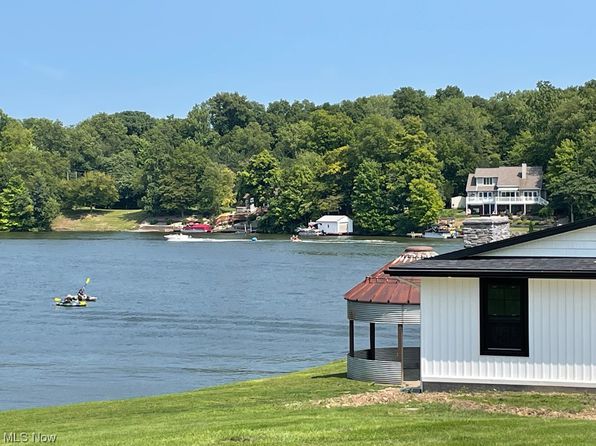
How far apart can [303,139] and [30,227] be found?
162ft

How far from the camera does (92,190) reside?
609ft

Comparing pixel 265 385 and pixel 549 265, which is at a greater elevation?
pixel 549 265

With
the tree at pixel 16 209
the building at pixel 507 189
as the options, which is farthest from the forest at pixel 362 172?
the building at pixel 507 189

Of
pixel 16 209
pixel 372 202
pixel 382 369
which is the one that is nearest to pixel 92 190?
pixel 16 209

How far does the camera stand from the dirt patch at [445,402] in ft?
61.8

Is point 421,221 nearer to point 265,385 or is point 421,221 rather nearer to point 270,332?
point 270,332

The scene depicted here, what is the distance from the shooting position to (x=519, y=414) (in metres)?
18.8

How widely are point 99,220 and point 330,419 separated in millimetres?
171052

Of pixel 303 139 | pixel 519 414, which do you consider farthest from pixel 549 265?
pixel 303 139

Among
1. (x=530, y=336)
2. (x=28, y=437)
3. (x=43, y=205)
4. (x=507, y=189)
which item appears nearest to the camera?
(x=28, y=437)

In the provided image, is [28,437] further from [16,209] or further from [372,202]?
[16,209]

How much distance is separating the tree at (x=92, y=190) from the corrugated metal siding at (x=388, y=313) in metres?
162

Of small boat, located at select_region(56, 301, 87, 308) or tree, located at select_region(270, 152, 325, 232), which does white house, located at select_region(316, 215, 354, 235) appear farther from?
small boat, located at select_region(56, 301, 87, 308)

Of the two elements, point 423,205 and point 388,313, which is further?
point 423,205
